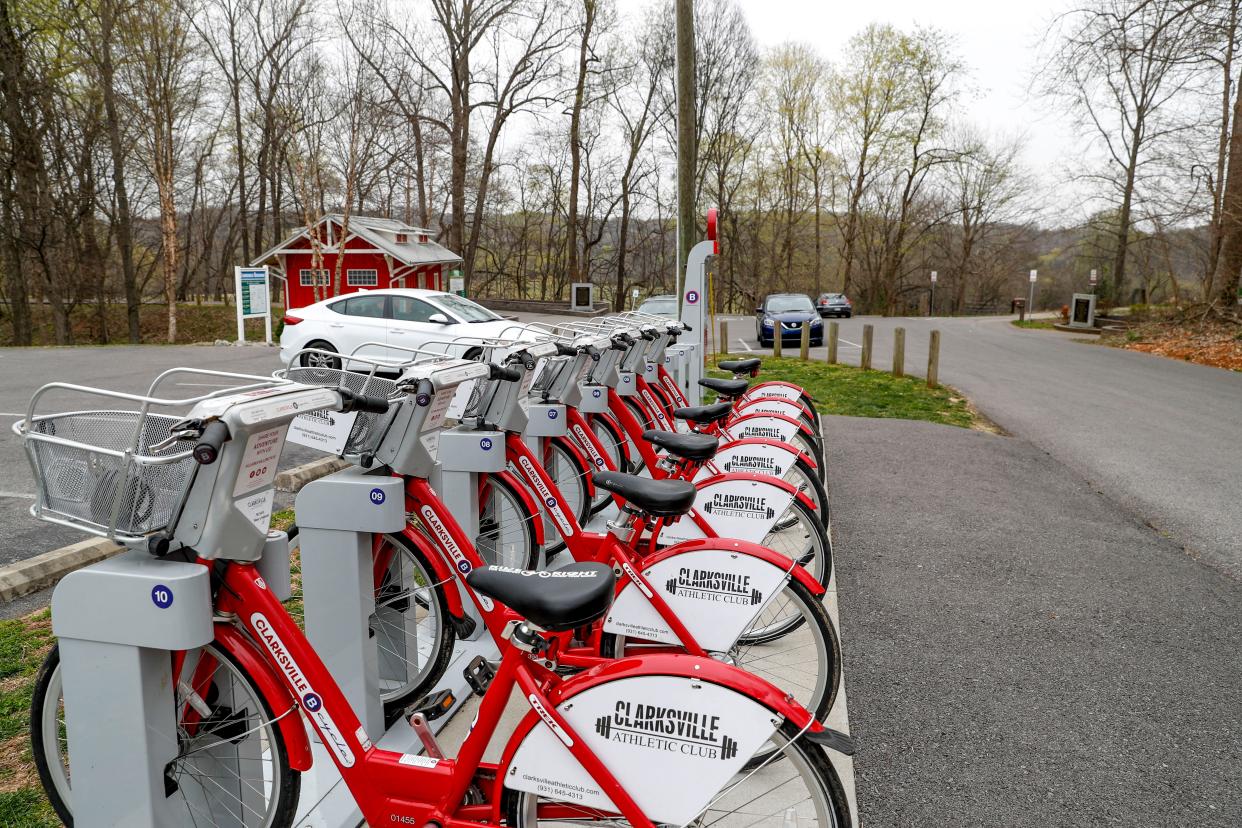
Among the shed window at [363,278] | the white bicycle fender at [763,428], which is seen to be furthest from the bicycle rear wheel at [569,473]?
the shed window at [363,278]

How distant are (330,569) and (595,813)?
122 cm

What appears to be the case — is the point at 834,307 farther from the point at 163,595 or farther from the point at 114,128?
the point at 163,595

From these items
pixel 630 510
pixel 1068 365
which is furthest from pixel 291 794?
pixel 1068 365

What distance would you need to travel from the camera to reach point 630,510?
2791mm

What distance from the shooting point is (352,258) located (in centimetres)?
2961

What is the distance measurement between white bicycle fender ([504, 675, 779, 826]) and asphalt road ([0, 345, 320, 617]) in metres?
3.26

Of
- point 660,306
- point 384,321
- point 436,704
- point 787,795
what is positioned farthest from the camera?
point 660,306

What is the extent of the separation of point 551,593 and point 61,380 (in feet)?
45.7

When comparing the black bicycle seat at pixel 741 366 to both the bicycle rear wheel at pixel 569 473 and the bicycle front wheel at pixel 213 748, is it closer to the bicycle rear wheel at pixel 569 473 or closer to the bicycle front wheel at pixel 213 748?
the bicycle rear wheel at pixel 569 473

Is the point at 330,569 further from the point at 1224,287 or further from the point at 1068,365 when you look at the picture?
the point at 1224,287

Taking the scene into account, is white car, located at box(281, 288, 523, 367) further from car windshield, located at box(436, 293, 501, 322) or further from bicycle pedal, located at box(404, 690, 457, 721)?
Result: bicycle pedal, located at box(404, 690, 457, 721)

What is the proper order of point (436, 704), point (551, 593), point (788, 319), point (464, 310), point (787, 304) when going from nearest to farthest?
point (551, 593), point (436, 704), point (464, 310), point (788, 319), point (787, 304)

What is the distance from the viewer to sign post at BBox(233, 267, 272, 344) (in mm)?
20734

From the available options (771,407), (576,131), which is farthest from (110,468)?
→ (576,131)
